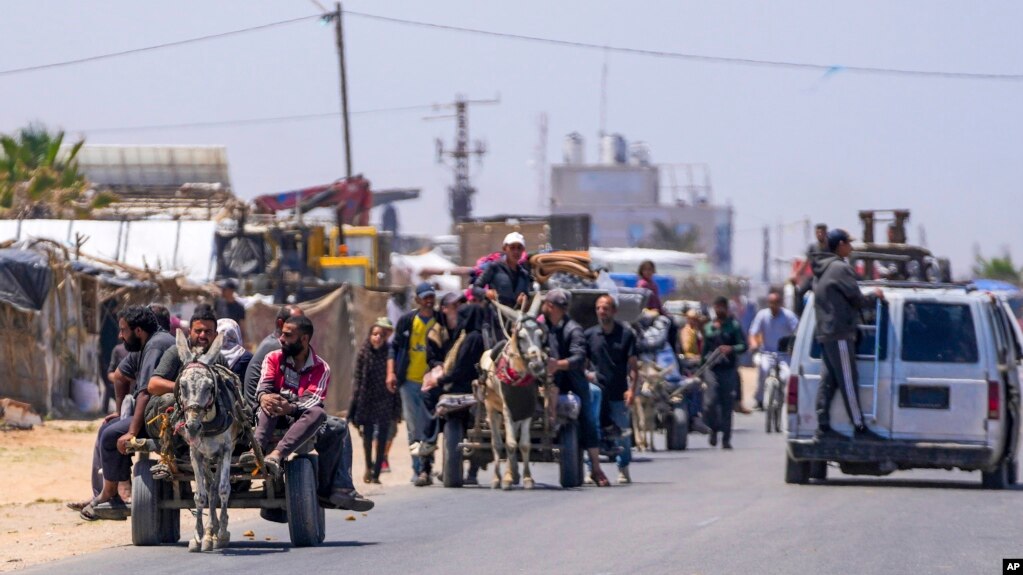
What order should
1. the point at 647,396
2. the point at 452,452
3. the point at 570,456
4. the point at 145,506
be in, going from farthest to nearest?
the point at 647,396 < the point at 452,452 < the point at 570,456 < the point at 145,506

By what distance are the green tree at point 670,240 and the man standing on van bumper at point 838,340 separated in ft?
328

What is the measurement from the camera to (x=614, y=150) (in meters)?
131

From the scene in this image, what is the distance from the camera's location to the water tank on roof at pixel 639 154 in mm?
131125

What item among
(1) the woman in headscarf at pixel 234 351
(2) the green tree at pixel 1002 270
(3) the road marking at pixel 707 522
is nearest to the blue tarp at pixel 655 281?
(3) the road marking at pixel 707 522

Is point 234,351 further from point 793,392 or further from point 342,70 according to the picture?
Result: point 342,70

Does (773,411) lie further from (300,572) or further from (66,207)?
(300,572)

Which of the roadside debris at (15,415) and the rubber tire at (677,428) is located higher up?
the roadside debris at (15,415)

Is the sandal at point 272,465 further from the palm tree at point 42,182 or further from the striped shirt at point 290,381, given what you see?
the palm tree at point 42,182

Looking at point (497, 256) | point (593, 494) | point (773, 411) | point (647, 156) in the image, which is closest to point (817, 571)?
point (593, 494)

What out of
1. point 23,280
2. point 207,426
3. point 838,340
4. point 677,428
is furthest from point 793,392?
point 23,280

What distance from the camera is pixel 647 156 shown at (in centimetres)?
13162

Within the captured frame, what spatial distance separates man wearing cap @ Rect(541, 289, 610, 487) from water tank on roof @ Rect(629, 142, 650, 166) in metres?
115

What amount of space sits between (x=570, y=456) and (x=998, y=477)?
4.27 metres

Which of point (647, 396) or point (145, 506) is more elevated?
point (145, 506)
